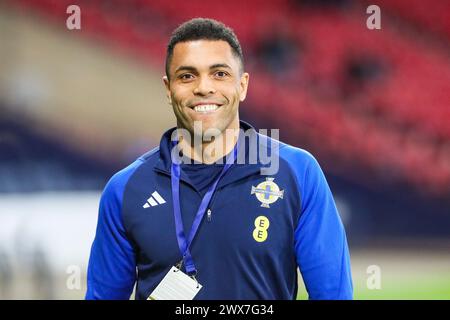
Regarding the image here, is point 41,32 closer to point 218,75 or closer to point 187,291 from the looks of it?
point 218,75

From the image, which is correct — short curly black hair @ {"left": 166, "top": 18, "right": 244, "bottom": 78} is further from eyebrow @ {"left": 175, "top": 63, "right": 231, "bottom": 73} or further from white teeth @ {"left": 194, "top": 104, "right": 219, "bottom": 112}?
white teeth @ {"left": 194, "top": 104, "right": 219, "bottom": 112}

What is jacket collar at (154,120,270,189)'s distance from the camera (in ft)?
6.17

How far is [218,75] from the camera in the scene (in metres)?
1.89

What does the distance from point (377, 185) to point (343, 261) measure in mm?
2089

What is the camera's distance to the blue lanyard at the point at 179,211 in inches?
70.4

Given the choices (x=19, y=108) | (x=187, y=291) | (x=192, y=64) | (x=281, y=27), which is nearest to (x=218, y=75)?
(x=192, y=64)

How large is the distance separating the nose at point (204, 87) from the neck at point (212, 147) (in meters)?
0.14

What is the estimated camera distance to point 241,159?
1.91 meters

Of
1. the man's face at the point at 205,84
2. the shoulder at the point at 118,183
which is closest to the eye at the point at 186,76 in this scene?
the man's face at the point at 205,84

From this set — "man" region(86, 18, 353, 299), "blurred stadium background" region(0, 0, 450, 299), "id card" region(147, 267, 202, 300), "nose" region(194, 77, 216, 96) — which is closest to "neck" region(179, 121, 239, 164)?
"man" region(86, 18, 353, 299)

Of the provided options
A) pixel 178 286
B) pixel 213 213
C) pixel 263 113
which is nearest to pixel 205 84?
pixel 213 213

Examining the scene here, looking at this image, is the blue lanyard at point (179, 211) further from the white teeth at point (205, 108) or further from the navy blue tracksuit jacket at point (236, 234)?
the white teeth at point (205, 108)
